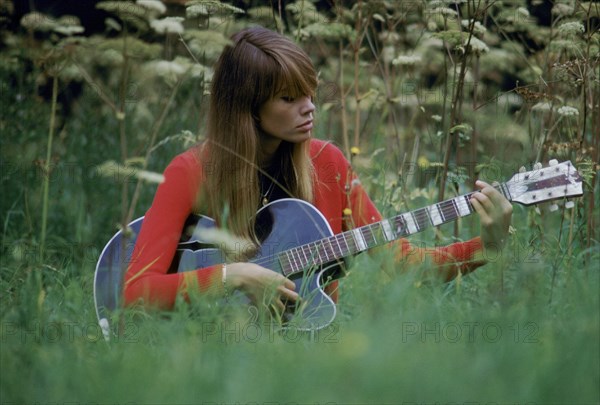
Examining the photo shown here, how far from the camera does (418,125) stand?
6453mm

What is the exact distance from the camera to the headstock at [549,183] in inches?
108

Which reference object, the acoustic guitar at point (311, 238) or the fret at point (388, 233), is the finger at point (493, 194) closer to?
the acoustic guitar at point (311, 238)

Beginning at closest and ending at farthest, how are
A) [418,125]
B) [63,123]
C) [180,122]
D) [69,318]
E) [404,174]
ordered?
[69,318] < [404,174] < [180,122] < [63,123] < [418,125]

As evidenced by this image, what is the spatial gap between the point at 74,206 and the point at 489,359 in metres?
2.71

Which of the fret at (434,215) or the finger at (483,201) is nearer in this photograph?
the finger at (483,201)

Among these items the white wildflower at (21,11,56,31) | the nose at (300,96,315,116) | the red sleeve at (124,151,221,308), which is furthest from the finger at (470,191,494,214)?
the white wildflower at (21,11,56,31)

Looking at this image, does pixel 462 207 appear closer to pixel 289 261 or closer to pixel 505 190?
pixel 505 190

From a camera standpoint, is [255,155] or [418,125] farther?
[418,125]

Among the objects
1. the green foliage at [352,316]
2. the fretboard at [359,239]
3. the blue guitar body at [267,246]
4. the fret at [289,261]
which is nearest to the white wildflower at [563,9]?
the green foliage at [352,316]

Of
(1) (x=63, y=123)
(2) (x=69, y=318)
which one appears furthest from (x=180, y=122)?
(2) (x=69, y=318)

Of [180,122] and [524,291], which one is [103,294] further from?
[180,122]

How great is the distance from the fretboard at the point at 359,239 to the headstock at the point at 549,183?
248 millimetres

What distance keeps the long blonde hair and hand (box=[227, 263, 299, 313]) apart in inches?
6.8

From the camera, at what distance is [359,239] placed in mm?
2889
